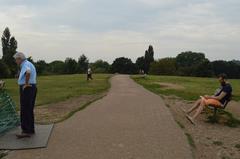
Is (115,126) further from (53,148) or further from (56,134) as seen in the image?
(53,148)

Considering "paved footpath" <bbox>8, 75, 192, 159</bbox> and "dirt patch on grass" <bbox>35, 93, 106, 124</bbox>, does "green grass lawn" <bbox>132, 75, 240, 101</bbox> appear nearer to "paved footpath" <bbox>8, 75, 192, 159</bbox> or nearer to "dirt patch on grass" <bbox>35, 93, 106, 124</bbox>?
"dirt patch on grass" <bbox>35, 93, 106, 124</bbox>

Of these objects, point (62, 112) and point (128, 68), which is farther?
point (128, 68)

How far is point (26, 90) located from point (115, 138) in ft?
6.86

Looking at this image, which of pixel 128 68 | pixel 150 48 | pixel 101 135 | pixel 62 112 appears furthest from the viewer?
pixel 150 48

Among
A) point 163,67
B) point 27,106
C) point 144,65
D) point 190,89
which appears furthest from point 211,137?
point 144,65

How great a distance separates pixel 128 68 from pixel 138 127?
92.8 metres

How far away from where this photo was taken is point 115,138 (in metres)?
8.23

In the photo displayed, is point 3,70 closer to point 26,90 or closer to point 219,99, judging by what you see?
point 219,99

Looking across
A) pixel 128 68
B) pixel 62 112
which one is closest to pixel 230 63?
pixel 128 68

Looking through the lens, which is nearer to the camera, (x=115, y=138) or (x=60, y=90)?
(x=115, y=138)

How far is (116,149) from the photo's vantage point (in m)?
7.29

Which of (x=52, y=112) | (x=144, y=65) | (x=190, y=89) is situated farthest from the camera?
(x=144, y=65)

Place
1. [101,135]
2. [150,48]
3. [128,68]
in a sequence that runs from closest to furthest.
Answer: [101,135] < [128,68] < [150,48]

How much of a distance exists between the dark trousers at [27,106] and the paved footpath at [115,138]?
→ 0.58 meters
